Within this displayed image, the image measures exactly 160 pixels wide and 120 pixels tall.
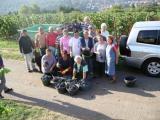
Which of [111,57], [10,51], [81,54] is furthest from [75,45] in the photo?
[10,51]

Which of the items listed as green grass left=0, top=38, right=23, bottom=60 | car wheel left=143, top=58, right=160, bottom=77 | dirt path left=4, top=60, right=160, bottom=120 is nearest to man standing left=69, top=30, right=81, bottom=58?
dirt path left=4, top=60, right=160, bottom=120

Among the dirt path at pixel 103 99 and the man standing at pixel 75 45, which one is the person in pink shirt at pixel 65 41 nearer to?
the man standing at pixel 75 45

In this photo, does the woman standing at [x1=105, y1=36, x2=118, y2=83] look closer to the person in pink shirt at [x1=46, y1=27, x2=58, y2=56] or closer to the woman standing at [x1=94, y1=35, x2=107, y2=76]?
the woman standing at [x1=94, y1=35, x2=107, y2=76]

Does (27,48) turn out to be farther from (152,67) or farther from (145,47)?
(152,67)

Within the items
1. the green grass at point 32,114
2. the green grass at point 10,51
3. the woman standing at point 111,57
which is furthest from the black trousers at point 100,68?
the green grass at point 10,51

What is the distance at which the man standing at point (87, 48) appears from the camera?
37.6ft

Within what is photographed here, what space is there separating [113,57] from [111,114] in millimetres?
2648

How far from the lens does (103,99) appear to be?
9984 millimetres

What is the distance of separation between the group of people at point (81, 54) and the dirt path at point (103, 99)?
0.56 meters

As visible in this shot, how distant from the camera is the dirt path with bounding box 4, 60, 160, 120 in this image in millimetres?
8988

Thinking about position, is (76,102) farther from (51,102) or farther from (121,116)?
(121,116)

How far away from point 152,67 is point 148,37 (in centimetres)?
107

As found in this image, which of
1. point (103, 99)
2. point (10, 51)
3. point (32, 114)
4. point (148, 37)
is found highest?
point (148, 37)

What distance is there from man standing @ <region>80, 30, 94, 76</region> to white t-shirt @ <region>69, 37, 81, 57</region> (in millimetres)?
157
